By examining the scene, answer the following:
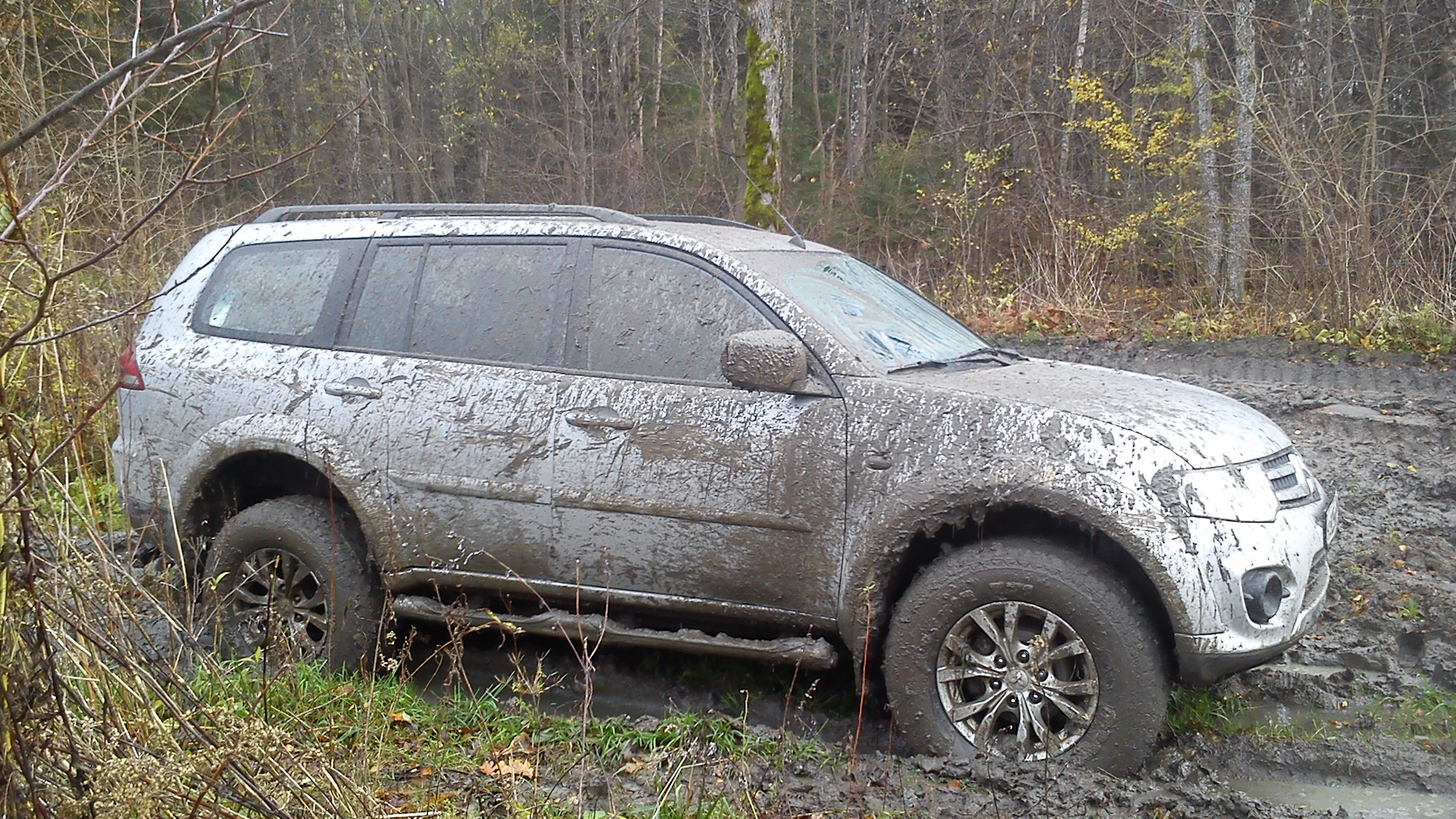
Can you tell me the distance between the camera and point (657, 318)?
421cm

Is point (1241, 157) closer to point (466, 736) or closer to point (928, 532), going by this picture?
point (928, 532)

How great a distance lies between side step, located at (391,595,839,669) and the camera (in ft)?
12.5

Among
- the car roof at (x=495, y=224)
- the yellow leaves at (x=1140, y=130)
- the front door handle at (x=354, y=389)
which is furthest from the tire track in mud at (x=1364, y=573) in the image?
the yellow leaves at (x=1140, y=130)

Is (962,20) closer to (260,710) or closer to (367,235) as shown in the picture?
(367,235)

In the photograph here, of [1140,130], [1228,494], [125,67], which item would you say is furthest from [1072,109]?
[125,67]

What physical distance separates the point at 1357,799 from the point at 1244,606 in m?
0.76

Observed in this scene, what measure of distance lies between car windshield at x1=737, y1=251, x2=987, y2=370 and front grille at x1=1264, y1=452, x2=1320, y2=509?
4.07ft

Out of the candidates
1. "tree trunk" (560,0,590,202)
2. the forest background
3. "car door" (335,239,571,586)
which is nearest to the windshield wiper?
"car door" (335,239,571,586)

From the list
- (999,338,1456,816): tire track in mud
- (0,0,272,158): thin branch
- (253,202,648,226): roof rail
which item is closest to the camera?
(0,0,272,158): thin branch

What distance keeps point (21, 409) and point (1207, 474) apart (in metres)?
3.33

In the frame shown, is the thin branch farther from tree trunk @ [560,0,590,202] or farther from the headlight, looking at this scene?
tree trunk @ [560,0,590,202]

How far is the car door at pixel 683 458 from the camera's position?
3.82 metres

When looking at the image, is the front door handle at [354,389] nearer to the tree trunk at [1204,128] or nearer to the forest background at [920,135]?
the forest background at [920,135]

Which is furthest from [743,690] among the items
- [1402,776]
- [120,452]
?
[120,452]
